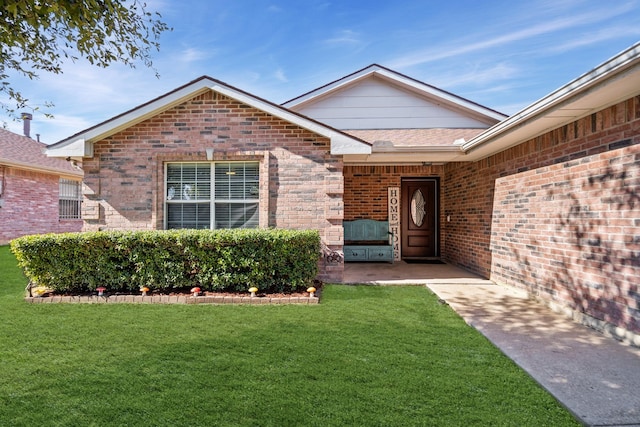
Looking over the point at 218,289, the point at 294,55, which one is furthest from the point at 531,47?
the point at 218,289

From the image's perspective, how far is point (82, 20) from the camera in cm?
404

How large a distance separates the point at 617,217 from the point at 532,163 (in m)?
2.05

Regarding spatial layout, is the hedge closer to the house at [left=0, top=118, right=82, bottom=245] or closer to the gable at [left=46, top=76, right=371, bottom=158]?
the gable at [left=46, top=76, right=371, bottom=158]

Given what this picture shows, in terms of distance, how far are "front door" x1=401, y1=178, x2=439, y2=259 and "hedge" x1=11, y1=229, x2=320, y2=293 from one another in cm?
590

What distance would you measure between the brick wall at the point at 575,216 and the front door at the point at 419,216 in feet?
10.6

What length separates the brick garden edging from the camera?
565 centimetres

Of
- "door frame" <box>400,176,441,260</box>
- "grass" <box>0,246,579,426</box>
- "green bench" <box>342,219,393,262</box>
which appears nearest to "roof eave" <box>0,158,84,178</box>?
"grass" <box>0,246,579,426</box>

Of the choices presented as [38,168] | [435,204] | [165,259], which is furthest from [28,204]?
[435,204]

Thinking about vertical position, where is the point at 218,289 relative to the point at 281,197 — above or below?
below

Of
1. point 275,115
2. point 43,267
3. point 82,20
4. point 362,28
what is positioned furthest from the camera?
point 362,28

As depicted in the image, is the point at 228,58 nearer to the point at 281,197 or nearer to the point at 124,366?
the point at 281,197

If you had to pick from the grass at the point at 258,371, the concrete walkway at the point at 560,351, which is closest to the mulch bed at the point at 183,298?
the grass at the point at 258,371

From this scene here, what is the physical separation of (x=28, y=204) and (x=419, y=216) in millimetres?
15808

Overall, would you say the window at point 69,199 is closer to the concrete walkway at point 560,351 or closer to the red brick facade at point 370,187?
the red brick facade at point 370,187
